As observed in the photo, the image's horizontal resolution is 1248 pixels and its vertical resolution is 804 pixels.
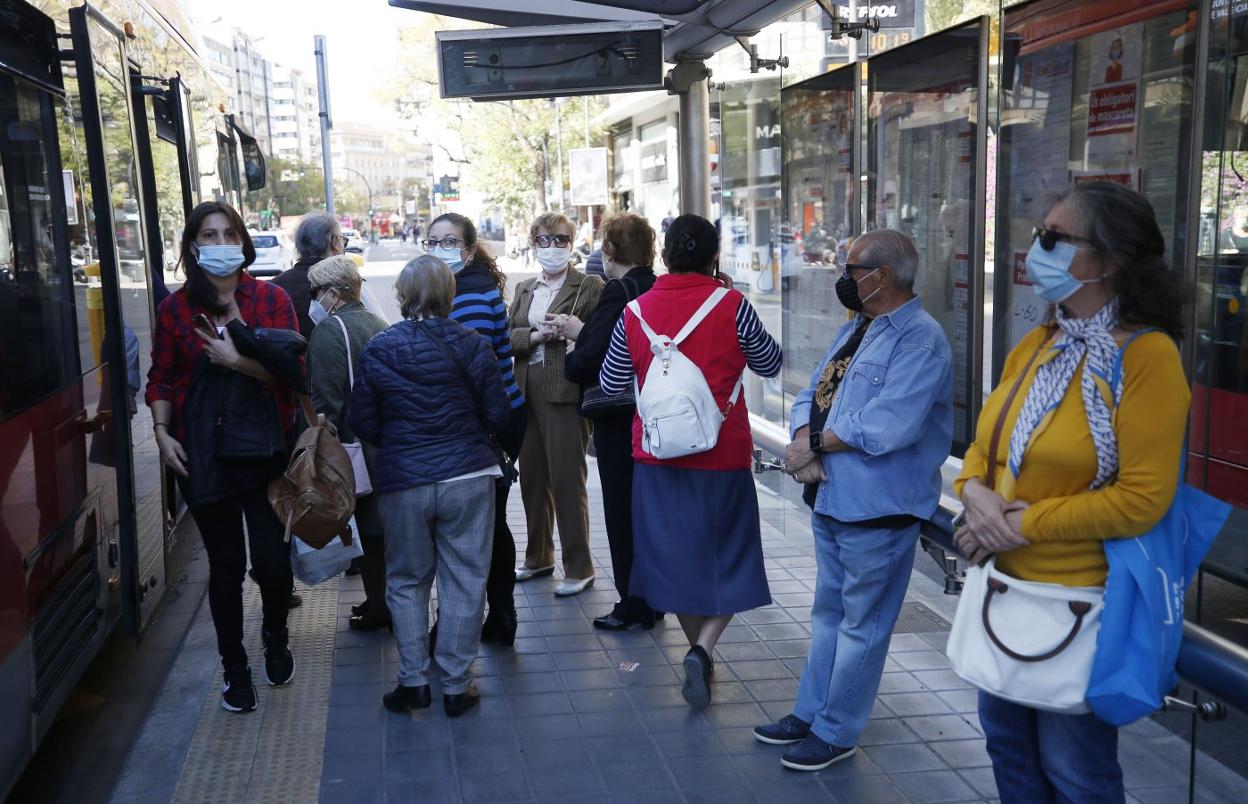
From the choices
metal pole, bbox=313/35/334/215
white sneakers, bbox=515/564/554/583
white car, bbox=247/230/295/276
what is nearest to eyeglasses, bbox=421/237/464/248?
white sneakers, bbox=515/564/554/583

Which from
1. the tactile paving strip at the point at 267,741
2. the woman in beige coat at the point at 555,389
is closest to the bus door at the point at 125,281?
the tactile paving strip at the point at 267,741

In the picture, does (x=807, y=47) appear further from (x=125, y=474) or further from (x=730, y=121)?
(x=125, y=474)

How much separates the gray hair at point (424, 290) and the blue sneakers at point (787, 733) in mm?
1860

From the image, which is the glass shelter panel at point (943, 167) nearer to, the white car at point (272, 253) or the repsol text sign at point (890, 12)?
the repsol text sign at point (890, 12)

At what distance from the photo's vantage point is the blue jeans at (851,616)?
12.8 feet

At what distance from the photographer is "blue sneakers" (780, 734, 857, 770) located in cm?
407

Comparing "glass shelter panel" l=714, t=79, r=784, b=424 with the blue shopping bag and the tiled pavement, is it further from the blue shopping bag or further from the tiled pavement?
the blue shopping bag

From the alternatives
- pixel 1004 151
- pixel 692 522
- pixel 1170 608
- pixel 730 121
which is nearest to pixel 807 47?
pixel 730 121

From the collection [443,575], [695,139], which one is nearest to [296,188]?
[695,139]

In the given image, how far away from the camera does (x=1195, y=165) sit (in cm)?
403

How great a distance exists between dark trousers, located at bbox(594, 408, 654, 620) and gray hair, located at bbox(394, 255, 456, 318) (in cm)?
109

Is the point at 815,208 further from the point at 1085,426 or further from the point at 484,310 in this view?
the point at 1085,426

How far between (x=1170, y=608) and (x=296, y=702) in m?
3.35

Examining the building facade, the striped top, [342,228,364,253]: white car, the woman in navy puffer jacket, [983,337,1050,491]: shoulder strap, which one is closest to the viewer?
[983,337,1050,491]: shoulder strap
